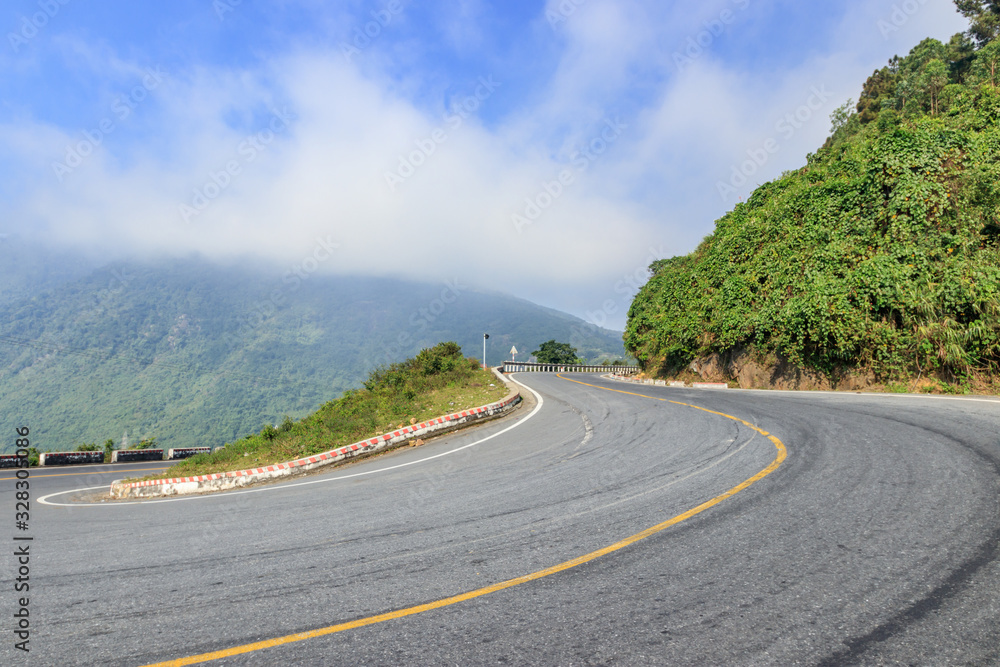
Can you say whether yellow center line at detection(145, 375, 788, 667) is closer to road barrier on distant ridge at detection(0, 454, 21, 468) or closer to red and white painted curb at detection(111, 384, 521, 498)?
red and white painted curb at detection(111, 384, 521, 498)

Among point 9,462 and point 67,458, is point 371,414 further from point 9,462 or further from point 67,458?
→ point 67,458

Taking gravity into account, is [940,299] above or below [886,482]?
above

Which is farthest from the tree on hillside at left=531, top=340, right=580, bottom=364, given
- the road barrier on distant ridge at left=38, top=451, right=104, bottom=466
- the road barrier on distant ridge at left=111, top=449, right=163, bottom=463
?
the road barrier on distant ridge at left=38, top=451, right=104, bottom=466

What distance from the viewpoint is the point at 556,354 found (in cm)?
8125

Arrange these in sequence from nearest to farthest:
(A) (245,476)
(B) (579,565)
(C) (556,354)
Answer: (B) (579,565)
(A) (245,476)
(C) (556,354)

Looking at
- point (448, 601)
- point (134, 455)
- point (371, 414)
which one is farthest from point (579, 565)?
point (134, 455)

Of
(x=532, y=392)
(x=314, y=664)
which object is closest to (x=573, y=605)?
(x=314, y=664)

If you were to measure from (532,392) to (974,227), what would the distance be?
16540mm

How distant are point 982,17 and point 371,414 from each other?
73875mm

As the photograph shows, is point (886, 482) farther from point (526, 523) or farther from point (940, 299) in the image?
point (940, 299)

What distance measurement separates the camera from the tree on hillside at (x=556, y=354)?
79.6m

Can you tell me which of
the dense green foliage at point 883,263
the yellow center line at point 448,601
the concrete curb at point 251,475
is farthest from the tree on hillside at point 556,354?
the yellow center line at point 448,601

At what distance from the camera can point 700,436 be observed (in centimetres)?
904

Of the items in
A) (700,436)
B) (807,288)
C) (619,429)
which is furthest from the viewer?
(807,288)
